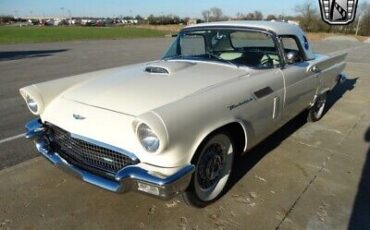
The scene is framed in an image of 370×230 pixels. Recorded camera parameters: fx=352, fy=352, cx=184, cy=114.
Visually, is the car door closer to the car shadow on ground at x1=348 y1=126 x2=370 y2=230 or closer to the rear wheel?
the rear wheel

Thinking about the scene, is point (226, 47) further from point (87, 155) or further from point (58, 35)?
point (58, 35)

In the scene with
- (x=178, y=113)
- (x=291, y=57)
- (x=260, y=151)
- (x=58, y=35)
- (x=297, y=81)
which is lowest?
(x=58, y=35)

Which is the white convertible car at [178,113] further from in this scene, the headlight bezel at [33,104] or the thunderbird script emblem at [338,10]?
the thunderbird script emblem at [338,10]

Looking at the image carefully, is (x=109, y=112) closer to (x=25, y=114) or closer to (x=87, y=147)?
(x=87, y=147)

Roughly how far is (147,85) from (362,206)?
2.29 meters

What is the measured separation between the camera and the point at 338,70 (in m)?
6.05

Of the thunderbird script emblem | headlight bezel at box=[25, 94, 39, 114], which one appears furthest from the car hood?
the thunderbird script emblem

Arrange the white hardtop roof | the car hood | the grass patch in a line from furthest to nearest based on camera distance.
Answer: the grass patch < the white hardtop roof < the car hood

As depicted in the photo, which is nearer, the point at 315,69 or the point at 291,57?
the point at 291,57

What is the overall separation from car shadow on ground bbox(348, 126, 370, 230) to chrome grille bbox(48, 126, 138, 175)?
1961mm

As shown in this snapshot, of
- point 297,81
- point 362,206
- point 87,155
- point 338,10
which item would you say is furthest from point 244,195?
point 338,10

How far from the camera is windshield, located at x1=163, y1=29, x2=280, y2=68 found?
4.20m

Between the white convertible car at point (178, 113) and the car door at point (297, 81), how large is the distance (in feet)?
0.06

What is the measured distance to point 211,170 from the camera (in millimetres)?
3209
